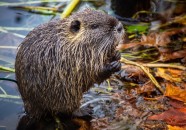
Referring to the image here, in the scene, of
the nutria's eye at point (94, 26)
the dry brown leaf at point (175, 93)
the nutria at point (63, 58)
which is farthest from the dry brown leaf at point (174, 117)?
the nutria's eye at point (94, 26)

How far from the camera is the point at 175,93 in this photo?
330 centimetres

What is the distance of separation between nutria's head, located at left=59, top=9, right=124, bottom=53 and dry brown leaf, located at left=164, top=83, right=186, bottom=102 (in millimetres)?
651

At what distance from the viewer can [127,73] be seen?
3.82 m

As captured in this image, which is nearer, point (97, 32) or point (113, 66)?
point (97, 32)

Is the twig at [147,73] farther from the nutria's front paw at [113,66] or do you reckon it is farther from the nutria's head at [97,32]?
the nutria's head at [97,32]

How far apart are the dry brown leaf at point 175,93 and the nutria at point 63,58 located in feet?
2.03

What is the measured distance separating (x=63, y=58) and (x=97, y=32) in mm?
Answer: 329

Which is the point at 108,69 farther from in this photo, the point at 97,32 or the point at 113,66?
the point at 97,32

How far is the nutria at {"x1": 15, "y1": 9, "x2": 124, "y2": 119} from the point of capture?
3.02 metres

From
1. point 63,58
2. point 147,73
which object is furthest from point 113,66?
point 147,73

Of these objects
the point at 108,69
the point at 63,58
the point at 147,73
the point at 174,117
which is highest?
the point at 63,58

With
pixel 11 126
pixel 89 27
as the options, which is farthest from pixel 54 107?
pixel 89 27

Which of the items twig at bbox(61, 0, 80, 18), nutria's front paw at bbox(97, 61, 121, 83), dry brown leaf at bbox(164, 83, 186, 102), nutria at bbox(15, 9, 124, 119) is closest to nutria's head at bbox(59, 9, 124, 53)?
nutria at bbox(15, 9, 124, 119)

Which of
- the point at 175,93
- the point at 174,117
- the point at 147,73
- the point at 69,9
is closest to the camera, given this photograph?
the point at 174,117
